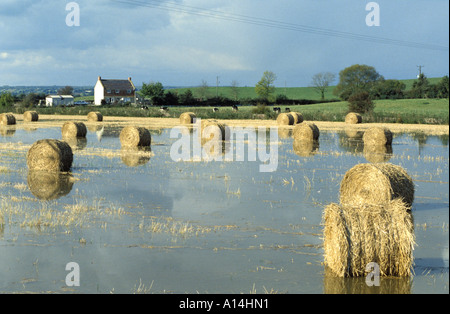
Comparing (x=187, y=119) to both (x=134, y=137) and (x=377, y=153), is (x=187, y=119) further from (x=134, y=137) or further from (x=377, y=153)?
(x=377, y=153)

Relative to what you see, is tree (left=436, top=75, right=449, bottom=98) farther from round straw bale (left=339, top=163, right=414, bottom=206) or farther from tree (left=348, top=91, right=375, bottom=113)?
round straw bale (left=339, top=163, right=414, bottom=206)

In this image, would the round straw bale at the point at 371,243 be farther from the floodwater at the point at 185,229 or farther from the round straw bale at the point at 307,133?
the round straw bale at the point at 307,133

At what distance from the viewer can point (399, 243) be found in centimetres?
966

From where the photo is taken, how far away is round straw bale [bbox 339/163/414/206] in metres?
14.6

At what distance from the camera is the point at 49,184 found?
18906 millimetres

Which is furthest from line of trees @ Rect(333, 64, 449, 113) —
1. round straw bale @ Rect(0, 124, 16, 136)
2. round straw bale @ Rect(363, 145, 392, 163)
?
round straw bale @ Rect(0, 124, 16, 136)

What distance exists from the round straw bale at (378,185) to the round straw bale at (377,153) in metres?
11.0

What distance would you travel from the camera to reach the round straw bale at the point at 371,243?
31.6 feet

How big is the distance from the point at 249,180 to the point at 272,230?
752 centimetres

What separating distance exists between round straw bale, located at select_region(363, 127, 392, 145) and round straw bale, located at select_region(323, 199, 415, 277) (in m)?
24.9

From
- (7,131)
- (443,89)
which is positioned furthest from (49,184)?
(443,89)

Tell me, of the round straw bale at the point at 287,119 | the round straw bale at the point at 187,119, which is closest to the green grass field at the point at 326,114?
the round straw bale at the point at 287,119
